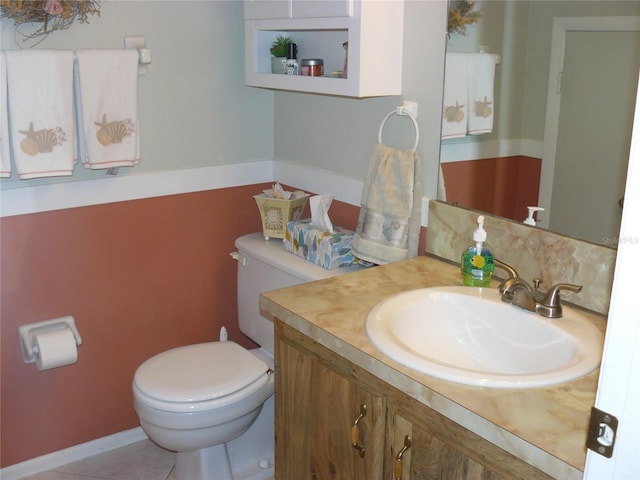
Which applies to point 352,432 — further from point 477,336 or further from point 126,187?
point 126,187

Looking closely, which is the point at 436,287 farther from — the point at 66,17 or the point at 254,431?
the point at 66,17

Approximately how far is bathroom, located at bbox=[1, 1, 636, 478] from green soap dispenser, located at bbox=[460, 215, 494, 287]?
305 millimetres

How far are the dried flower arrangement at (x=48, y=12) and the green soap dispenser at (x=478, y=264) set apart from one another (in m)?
1.34

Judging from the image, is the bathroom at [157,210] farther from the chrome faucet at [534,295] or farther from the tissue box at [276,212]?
the chrome faucet at [534,295]

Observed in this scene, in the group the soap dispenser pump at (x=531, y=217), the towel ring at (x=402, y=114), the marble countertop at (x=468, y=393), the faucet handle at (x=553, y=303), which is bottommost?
the marble countertop at (x=468, y=393)

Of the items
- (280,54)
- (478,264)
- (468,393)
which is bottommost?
(468,393)

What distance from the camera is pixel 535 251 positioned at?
1779 mm

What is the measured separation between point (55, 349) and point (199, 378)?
0.47m

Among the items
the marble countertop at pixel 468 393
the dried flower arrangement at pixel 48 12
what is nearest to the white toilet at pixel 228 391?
the marble countertop at pixel 468 393

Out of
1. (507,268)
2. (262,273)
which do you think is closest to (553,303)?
(507,268)

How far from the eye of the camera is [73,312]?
2.39 m

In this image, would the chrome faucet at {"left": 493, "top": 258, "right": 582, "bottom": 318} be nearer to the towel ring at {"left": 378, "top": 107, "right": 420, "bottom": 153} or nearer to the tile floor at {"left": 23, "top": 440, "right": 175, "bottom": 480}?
the towel ring at {"left": 378, "top": 107, "right": 420, "bottom": 153}

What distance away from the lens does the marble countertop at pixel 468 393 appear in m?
1.17

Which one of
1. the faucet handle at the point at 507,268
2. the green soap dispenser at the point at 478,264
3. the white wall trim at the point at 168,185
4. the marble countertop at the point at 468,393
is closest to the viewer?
the marble countertop at the point at 468,393
